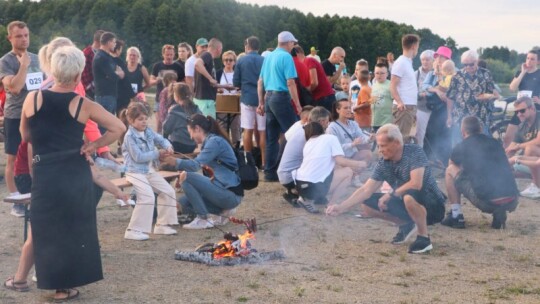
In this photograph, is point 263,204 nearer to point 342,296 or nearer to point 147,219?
point 147,219

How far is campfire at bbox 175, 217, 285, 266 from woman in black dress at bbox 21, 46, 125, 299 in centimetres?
141

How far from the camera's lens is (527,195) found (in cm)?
1050

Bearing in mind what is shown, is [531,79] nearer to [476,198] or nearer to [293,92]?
[293,92]

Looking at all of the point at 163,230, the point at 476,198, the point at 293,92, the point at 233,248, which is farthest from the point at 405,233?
the point at 293,92

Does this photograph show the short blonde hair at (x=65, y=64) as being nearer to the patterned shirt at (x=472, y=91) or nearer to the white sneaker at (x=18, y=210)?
the white sneaker at (x=18, y=210)

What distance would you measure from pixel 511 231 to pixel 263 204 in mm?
2845

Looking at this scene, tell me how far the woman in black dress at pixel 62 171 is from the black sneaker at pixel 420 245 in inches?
119

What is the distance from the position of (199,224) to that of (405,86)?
4.15m

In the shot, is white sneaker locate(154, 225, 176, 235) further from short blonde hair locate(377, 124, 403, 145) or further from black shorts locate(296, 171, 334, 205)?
short blonde hair locate(377, 124, 403, 145)

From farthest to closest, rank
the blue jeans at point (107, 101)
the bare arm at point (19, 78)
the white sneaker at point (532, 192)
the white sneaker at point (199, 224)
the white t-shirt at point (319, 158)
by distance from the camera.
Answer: the blue jeans at point (107, 101), the white sneaker at point (532, 192), the white t-shirt at point (319, 158), the white sneaker at point (199, 224), the bare arm at point (19, 78)

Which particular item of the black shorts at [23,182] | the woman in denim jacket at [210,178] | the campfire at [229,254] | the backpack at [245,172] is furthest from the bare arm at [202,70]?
the campfire at [229,254]

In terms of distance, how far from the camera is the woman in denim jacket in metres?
8.53

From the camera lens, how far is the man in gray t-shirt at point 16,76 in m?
8.36

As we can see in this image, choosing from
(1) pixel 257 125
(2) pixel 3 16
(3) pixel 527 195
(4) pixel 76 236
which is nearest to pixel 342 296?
(4) pixel 76 236
